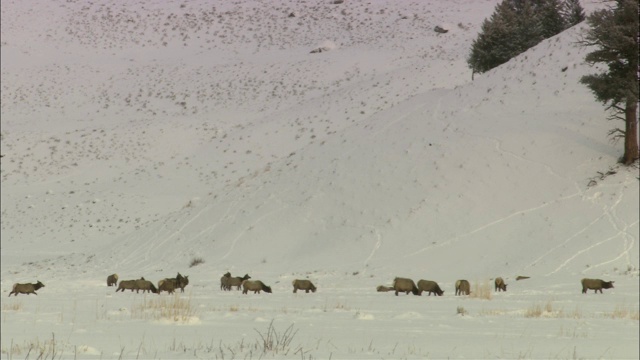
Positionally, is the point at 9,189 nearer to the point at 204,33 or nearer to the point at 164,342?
the point at 204,33

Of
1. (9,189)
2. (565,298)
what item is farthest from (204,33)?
(565,298)

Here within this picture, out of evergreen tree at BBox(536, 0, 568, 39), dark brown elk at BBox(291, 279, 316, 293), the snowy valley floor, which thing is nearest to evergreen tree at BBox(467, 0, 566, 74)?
evergreen tree at BBox(536, 0, 568, 39)

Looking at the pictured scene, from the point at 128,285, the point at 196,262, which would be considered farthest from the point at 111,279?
the point at 196,262

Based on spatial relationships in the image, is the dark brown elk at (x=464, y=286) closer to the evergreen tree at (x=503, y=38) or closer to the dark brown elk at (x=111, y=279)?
the dark brown elk at (x=111, y=279)

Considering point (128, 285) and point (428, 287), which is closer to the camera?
point (428, 287)

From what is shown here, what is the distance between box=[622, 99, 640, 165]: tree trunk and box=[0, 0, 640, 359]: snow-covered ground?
1.65 feet

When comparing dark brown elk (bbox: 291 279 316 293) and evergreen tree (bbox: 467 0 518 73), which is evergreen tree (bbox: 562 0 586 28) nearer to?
evergreen tree (bbox: 467 0 518 73)

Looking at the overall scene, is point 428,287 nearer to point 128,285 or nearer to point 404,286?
point 404,286

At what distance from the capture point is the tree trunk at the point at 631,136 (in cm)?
2744

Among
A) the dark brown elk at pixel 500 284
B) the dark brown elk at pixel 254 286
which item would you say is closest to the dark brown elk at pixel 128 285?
the dark brown elk at pixel 254 286

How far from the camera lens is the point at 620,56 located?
27.4m

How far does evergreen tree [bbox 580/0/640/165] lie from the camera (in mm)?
26609

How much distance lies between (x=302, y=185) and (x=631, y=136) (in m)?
15.0

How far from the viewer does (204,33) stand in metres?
85.4
